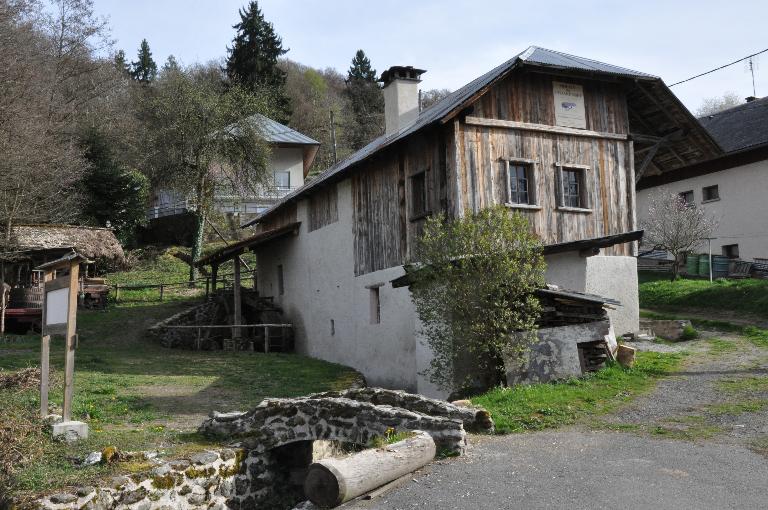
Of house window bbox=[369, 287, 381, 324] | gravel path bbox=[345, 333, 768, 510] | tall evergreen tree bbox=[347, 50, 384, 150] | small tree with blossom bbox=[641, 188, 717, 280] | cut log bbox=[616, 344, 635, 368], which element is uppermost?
tall evergreen tree bbox=[347, 50, 384, 150]

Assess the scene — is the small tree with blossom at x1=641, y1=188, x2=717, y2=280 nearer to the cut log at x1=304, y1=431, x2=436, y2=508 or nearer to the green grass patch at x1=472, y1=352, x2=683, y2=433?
the green grass patch at x1=472, y1=352, x2=683, y2=433

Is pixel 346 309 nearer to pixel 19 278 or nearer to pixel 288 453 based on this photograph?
pixel 288 453

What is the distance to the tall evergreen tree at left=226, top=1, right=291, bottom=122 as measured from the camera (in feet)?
182

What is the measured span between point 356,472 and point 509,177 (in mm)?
10126

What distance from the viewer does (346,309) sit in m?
20.5

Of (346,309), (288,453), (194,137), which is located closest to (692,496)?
(288,453)

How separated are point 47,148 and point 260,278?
29.6 ft

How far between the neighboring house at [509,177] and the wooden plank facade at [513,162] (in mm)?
30

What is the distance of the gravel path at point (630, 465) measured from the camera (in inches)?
296

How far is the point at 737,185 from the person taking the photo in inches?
1104

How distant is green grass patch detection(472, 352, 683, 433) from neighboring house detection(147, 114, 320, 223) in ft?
90.7

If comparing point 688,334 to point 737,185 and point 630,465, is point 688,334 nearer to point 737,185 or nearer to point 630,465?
point 630,465

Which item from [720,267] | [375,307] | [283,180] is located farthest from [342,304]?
[283,180]

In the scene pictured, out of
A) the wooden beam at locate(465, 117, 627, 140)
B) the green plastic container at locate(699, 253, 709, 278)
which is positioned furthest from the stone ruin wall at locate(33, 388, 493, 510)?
the green plastic container at locate(699, 253, 709, 278)
